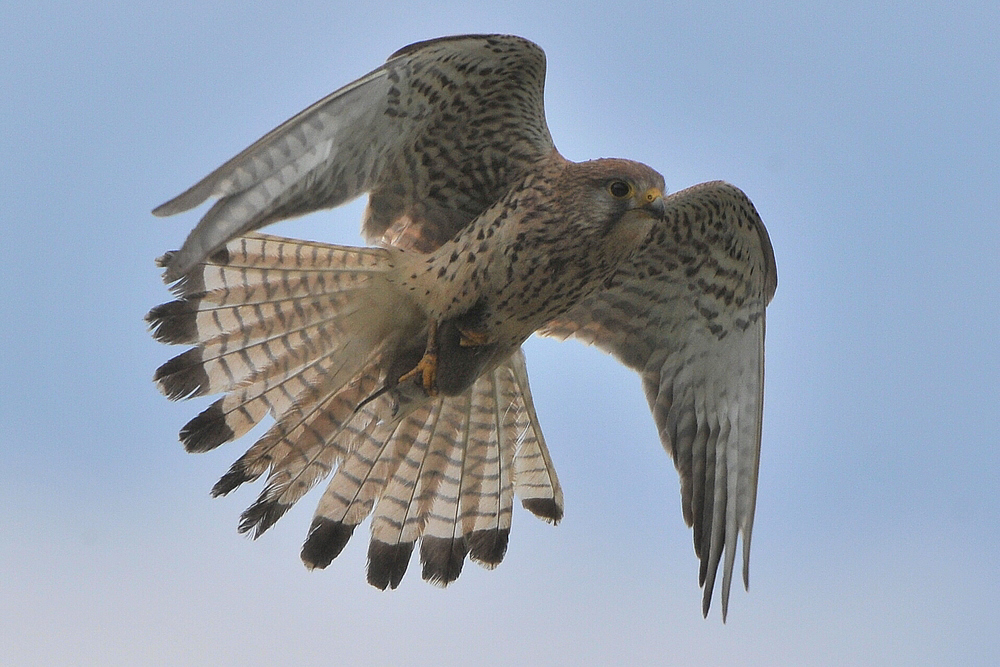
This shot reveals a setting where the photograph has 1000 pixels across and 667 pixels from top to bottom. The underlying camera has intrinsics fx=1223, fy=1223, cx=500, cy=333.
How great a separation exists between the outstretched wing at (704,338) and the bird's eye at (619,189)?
544 mm

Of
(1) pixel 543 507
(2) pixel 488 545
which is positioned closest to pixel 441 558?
(2) pixel 488 545

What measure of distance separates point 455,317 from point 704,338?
1379mm

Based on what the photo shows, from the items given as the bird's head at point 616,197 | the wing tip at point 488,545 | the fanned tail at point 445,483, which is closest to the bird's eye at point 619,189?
the bird's head at point 616,197

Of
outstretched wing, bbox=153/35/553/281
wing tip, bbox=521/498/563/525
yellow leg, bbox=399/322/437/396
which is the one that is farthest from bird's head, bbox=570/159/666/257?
wing tip, bbox=521/498/563/525

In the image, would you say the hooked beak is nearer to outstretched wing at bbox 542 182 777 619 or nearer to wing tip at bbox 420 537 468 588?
outstretched wing at bbox 542 182 777 619

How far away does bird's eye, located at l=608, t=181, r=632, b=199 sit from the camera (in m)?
5.02

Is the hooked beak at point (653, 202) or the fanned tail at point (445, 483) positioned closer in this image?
the hooked beak at point (653, 202)

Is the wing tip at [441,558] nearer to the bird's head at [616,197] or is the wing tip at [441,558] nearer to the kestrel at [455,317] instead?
the kestrel at [455,317]

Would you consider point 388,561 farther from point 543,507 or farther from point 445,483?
point 543,507

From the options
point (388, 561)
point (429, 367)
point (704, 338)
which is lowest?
point (388, 561)

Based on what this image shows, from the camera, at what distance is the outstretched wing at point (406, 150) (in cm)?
426

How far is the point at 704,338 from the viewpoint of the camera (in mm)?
5988

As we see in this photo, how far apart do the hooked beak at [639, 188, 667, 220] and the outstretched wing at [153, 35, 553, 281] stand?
2.05 ft

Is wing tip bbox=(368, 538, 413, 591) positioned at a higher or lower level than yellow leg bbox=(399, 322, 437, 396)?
lower
